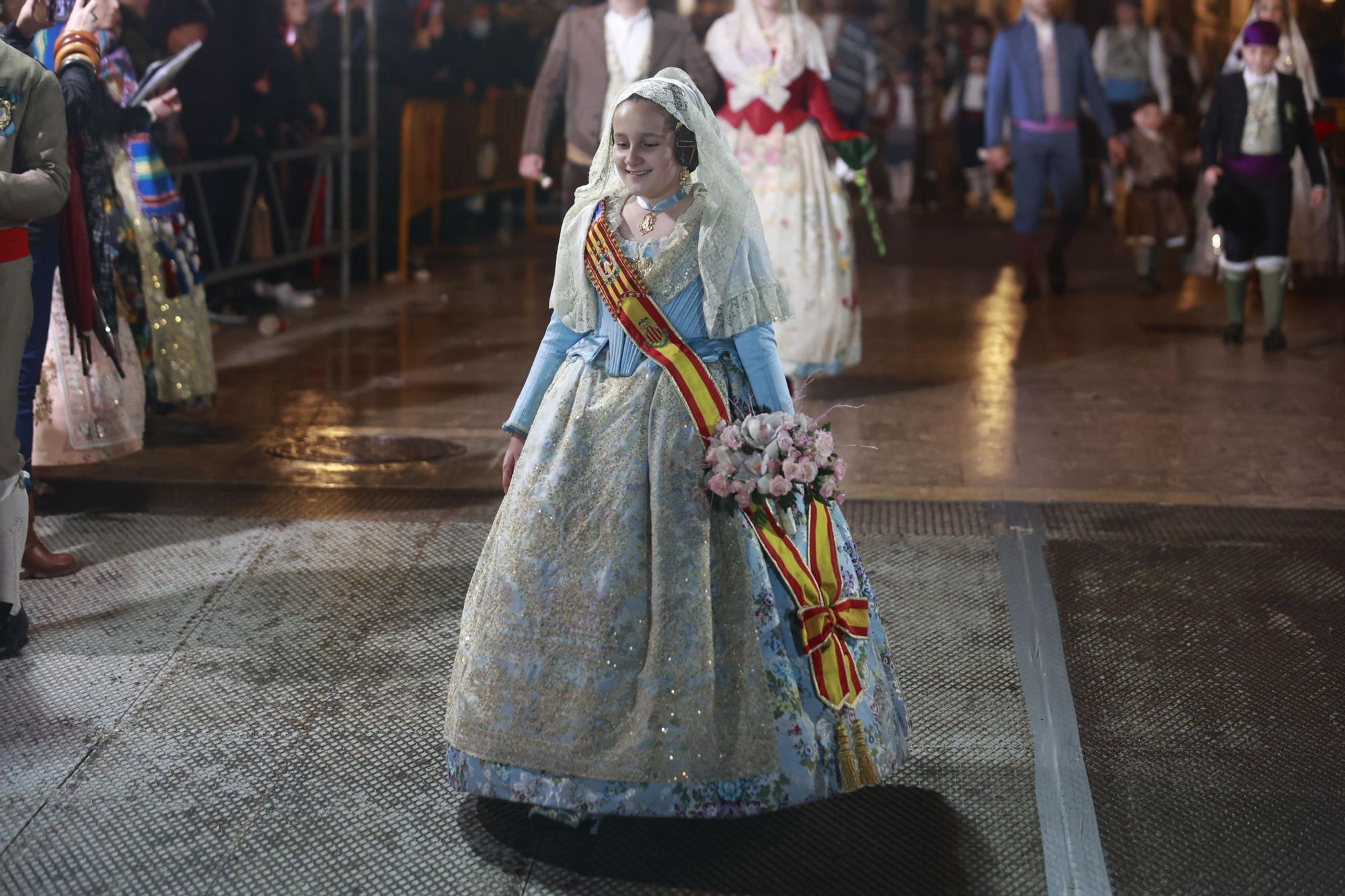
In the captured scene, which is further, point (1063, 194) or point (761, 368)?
point (1063, 194)

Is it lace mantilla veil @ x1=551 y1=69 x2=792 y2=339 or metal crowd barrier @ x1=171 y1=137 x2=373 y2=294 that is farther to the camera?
metal crowd barrier @ x1=171 y1=137 x2=373 y2=294

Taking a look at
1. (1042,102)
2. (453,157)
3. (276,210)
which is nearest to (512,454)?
(276,210)

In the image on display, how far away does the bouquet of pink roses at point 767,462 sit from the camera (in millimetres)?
3289

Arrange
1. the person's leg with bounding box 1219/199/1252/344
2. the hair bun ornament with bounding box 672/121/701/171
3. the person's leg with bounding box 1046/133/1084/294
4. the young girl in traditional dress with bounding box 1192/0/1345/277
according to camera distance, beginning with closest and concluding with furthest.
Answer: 1. the hair bun ornament with bounding box 672/121/701/171
2. the person's leg with bounding box 1219/199/1252/344
3. the person's leg with bounding box 1046/133/1084/294
4. the young girl in traditional dress with bounding box 1192/0/1345/277

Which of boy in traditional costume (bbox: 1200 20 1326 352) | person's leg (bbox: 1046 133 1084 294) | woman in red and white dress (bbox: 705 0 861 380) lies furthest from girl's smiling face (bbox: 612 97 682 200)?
person's leg (bbox: 1046 133 1084 294)

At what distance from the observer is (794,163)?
24.9 ft

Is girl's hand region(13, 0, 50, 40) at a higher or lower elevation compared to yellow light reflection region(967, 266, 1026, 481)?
higher

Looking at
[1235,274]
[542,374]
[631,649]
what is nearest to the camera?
[631,649]

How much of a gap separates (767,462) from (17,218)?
2236 mm

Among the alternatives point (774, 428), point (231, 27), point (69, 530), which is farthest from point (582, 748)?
point (231, 27)

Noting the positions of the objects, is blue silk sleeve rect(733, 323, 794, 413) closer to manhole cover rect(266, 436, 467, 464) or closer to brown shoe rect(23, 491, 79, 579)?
brown shoe rect(23, 491, 79, 579)

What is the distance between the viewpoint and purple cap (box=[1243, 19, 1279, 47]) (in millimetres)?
8492

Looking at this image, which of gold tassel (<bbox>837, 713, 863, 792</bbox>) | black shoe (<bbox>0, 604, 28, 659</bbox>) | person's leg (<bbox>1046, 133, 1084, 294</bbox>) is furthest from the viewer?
person's leg (<bbox>1046, 133, 1084, 294</bbox>)

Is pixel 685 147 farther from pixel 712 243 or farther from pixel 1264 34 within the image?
pixel 1264 34
